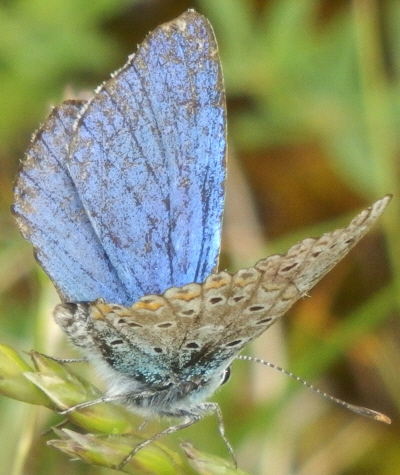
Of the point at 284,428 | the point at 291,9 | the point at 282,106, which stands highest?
the point at 291,9

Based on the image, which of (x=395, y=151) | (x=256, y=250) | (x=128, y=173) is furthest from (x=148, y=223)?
(x=395, y=151)

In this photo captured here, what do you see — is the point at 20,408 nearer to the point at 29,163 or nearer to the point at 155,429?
the point at 155,429

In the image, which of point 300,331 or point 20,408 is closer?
point 20,408

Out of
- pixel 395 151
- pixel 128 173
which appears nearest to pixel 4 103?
pixel 128 173

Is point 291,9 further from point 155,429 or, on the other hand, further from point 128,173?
point 155,429

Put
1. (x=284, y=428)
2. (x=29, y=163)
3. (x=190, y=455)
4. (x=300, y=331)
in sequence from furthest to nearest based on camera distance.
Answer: (x=300, y=331)
(x=284, y=428)
(x=29, y=163)
(x=190, y=455)

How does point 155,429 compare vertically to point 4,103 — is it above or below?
below

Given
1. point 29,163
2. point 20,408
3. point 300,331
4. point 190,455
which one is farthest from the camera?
point 300,331
